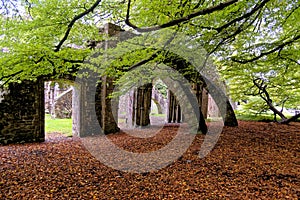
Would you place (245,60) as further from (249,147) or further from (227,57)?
(249,147)

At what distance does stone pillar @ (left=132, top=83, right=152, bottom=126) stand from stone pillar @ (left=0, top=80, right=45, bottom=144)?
411cm

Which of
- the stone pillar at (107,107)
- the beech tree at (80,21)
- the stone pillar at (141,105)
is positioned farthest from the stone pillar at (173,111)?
the beech tree at (80,21)

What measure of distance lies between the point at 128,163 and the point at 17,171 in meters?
1.61

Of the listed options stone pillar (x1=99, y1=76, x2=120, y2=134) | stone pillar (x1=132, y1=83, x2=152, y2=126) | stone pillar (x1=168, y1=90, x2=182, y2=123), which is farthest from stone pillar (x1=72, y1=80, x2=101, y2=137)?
stone pillar (x1=168, y1=90, x2=182, y2=123)

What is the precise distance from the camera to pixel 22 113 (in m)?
5.65

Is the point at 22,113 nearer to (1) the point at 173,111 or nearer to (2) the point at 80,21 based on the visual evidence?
→ (2) the point at 80,21

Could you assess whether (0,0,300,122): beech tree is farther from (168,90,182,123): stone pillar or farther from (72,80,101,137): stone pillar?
(168,90,182,123): stone pillar

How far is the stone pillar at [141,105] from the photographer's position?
9.25 metres

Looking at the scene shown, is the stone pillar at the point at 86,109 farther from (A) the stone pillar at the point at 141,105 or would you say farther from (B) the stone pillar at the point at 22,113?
(A) the stone pillar at the point at 141,105

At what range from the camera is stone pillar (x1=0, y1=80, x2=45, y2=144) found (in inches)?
214

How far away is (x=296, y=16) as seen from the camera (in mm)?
3453

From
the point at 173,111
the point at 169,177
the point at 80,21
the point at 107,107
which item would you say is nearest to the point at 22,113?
the point at 107,107

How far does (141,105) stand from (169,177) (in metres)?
6.76

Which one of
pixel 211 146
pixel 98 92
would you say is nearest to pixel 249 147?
pixel 211 146
